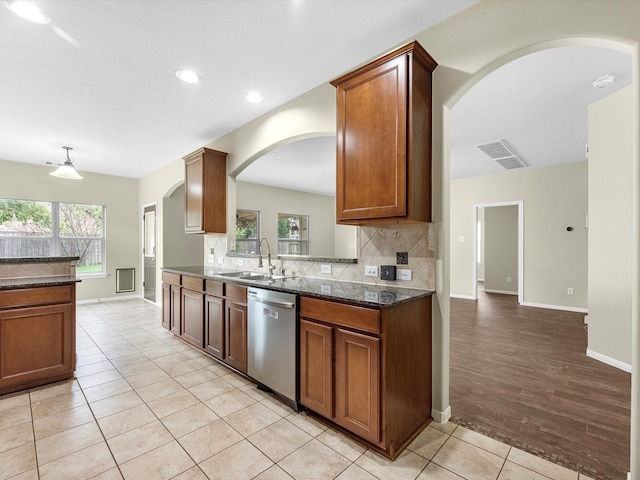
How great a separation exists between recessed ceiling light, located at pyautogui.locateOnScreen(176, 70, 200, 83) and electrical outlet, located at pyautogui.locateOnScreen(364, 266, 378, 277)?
7.48ft

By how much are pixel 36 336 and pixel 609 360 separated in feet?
17.8

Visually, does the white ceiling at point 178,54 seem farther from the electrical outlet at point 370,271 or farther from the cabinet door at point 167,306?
the cabinet door at point 167,306

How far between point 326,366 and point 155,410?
1.37m

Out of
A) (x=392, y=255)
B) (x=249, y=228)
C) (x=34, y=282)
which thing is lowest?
(x=34, y=282)

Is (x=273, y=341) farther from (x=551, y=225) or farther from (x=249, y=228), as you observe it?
(x=551, y=225)

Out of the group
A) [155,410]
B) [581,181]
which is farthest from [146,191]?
[581,181]

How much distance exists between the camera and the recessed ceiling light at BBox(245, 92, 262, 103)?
316 cm

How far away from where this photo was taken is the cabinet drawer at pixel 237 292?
2734mm

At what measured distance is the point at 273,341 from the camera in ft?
7.95

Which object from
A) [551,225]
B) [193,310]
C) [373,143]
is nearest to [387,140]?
Answer: [373,143]

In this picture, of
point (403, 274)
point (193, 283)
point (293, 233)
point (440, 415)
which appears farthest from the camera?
point (293, 233)

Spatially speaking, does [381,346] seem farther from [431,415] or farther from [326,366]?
[431,415]

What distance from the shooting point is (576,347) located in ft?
12.0

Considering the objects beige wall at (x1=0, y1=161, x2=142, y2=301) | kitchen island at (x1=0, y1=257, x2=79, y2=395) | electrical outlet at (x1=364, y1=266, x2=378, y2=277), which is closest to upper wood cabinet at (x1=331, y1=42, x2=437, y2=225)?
electrical outlet at (x1=364, y1=266, x2=378, y2=277)
